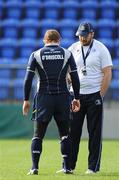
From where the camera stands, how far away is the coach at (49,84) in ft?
30.7

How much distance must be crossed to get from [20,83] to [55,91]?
904 centimetres

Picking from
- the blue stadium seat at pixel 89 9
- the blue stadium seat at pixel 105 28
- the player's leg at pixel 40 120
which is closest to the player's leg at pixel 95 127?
the player's leg at pixel 40 120

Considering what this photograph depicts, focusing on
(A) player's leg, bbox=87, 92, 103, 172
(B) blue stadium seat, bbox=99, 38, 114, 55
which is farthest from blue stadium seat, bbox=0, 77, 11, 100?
(A) player's leg, bbox=87, 92, 103, 172

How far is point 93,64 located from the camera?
9891 millimetres

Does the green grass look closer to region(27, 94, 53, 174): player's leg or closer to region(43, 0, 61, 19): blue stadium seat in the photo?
region(27, 94, 53, 174): player's leg

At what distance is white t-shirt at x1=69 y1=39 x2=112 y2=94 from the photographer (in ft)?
32.4

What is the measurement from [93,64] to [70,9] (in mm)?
14244

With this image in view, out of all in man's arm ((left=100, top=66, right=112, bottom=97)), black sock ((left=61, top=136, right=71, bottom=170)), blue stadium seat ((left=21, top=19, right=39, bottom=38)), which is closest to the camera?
black sock ((left=61, top=136, right=71, bottom=170))

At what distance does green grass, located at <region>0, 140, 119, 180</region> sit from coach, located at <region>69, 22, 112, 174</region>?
0.47 m

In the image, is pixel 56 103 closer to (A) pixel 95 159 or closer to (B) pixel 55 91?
(B) pixel 55 91

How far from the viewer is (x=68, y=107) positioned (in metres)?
9.52

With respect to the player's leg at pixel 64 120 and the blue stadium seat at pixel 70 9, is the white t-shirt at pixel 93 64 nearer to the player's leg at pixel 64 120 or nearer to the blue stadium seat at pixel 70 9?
the player's leg at pixel 64 120

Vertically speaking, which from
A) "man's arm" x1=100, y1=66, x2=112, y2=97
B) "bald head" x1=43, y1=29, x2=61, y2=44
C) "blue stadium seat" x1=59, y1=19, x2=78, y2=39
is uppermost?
"blue stadium seat" x1=59, y1=19, x2=78, y2=39

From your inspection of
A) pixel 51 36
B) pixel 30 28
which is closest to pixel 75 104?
pixel 51 36
